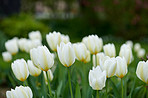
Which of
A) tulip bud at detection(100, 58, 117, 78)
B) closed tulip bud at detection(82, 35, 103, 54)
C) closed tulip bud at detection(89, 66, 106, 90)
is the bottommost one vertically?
closed tulip bud at detection(89, 66, 106, 90)

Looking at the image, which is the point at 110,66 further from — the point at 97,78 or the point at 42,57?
the point at 42,57

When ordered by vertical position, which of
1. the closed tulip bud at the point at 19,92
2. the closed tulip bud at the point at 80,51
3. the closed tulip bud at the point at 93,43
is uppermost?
the closed tulip bud at the point at 93,43

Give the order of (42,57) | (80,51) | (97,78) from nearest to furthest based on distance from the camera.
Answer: (97,78) → (42,57) → (80,51)

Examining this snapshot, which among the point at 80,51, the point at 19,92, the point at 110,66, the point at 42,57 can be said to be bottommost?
the point at 19,92

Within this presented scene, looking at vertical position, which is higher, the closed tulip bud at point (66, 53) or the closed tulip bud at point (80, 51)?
the closed tulip bud at point (80, 51)

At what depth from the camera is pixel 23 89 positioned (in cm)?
149

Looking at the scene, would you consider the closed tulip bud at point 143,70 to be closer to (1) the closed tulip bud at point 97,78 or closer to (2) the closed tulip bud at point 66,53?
(1) the closed tulip bud at point 97,78

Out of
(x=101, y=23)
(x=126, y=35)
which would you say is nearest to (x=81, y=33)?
(x=101, y=23)

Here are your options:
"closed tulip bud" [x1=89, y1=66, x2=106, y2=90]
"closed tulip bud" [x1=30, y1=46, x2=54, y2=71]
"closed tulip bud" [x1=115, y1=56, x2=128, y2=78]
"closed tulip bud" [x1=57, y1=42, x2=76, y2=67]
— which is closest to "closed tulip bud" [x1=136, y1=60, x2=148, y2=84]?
"closed tulip bud" [x1=115, y1=56, x2=128, y2=78]

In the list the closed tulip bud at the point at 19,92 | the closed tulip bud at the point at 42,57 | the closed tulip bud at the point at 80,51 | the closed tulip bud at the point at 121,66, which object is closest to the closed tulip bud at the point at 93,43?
the closed tulip bud at the point at 80,51

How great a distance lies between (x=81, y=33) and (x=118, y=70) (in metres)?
10.6

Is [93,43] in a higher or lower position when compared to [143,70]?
higher

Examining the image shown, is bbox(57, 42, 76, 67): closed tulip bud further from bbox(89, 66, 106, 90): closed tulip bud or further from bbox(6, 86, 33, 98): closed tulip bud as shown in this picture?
bbox(6, 86, 33, 98): closed tulip bud

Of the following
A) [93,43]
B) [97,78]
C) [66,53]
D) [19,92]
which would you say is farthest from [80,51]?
[19,92]
